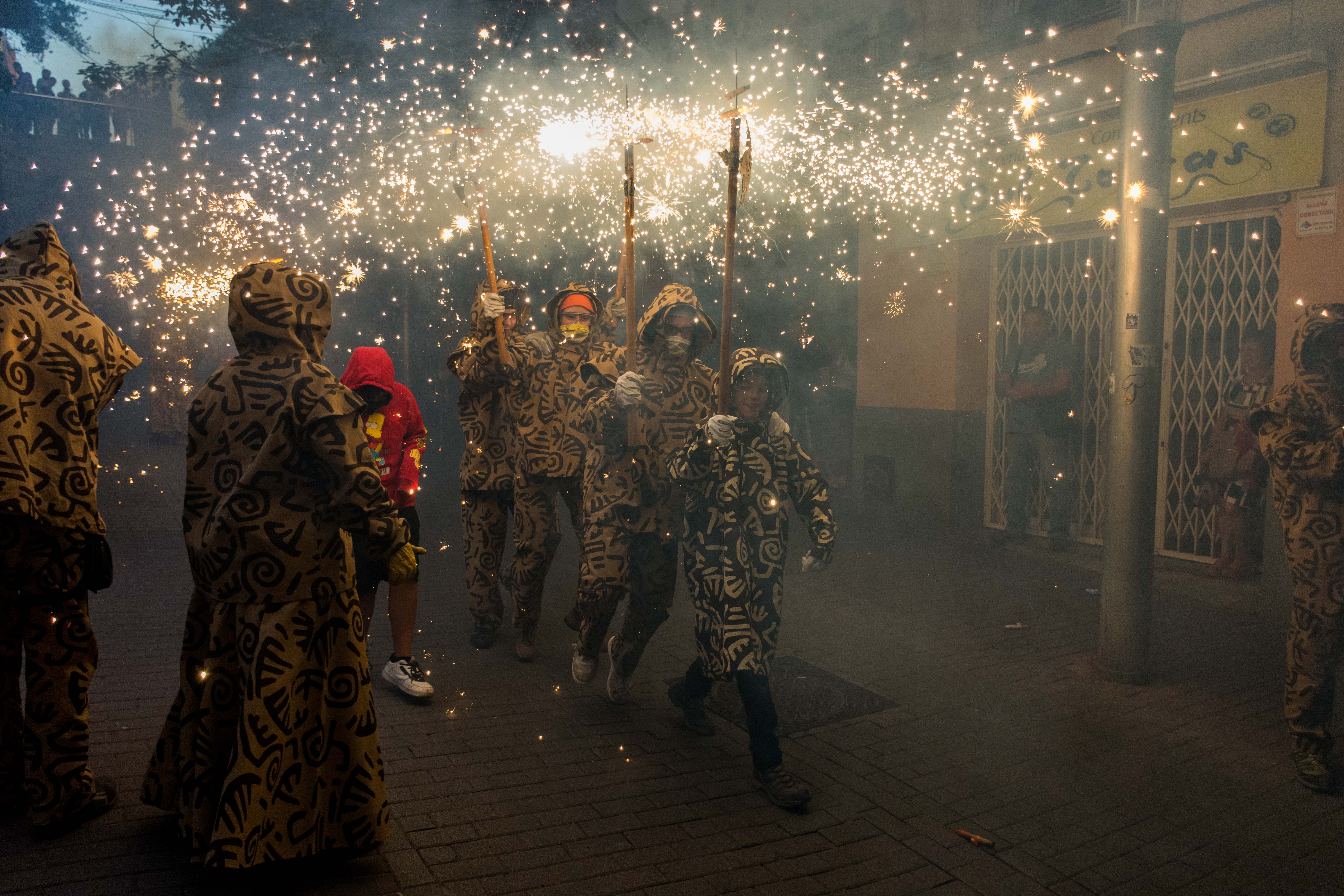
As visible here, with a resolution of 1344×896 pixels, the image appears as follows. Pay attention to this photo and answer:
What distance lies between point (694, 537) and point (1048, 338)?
5879 millimetres

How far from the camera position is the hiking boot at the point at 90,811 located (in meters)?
3.51

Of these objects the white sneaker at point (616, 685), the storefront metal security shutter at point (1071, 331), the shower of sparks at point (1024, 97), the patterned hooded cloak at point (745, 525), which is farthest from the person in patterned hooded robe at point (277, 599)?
the storefront metal security shutter at point (1071, 331)

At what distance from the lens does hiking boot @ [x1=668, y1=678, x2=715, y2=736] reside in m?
4.85

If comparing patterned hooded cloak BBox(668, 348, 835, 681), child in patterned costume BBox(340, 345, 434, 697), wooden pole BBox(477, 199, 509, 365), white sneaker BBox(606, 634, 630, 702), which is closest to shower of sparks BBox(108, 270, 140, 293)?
wooden pole BBox(477, 199, 509, 365)

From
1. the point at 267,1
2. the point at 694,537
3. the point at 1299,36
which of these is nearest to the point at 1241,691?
the point at 694,537

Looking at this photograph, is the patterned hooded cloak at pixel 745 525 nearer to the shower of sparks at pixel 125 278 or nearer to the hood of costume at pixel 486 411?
the hood of costume at pixel 486 411

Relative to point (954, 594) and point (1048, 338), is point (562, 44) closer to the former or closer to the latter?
point (1048, 338)

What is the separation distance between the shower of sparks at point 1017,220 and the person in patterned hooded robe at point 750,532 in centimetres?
562

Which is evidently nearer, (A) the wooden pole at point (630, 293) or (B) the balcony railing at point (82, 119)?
(A) the wooden pole at point (630, 293)

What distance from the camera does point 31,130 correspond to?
1037 inches

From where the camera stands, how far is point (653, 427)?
508 cm

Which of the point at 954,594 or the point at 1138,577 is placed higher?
the point at 1138,577

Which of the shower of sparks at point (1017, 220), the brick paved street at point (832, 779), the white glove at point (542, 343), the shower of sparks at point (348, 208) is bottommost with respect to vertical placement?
the brick paved street at point (832, 779)

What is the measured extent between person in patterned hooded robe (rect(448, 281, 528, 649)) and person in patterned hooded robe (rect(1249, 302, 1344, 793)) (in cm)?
422
